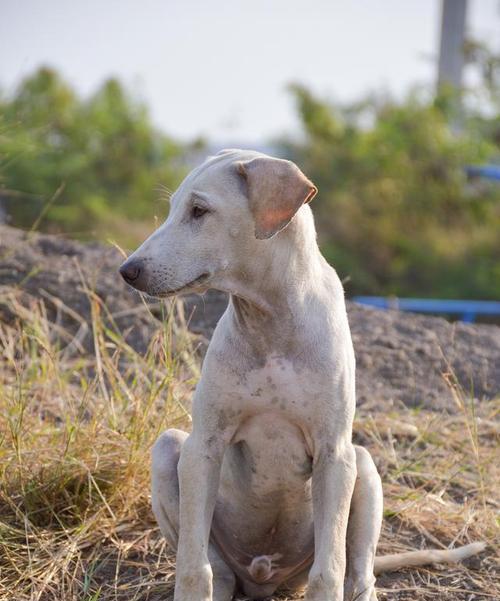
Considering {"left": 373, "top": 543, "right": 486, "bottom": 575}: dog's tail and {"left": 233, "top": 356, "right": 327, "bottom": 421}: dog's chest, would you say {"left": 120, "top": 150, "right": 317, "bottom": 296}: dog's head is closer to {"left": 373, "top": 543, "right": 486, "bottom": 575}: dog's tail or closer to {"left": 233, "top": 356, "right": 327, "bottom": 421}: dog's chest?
{"left": 233, "top": 356, "right": 327, "bottom": 421}: dog's chest

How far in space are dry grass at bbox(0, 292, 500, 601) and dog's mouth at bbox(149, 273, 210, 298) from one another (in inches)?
42.5

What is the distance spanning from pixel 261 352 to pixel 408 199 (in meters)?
9.14

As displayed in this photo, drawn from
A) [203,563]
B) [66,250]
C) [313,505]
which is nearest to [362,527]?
[313,505]

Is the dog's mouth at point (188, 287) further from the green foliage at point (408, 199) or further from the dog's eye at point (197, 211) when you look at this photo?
the green foliage at point (408, 199)

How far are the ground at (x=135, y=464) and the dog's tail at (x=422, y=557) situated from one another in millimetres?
45

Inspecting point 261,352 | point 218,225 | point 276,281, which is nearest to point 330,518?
point 261,352

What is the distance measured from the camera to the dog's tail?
12.8 ft

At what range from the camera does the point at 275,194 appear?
2.98 meters

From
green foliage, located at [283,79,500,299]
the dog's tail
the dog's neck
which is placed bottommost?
green foliage, located at [283,79,500,299]

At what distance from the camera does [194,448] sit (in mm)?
3186

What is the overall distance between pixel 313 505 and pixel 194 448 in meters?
0.43

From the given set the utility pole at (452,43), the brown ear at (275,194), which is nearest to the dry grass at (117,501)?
the brown ear at (275,194)

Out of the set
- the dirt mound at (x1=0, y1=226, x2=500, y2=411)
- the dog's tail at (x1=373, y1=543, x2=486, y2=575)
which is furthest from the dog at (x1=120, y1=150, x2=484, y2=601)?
the dirt mound at (x1=0, y1=226, x2=500, y2=411)

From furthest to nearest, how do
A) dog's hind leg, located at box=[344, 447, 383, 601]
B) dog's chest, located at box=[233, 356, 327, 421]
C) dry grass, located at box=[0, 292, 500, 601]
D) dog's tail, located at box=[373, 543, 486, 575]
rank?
dog's tail, located at box=[373, 543, 486, 575], dry grass, located at box=[0, 292, 500, 601], dog's hind leg, located at box=[344, 447, 383, 601], dog's chest, located at box=[233, 356, 327, 421]
